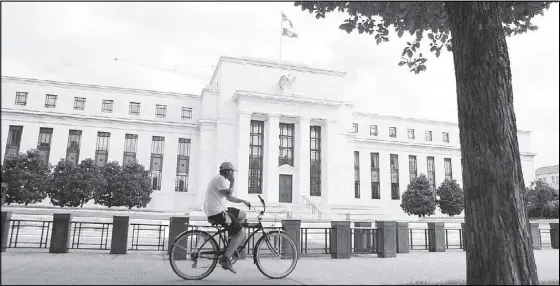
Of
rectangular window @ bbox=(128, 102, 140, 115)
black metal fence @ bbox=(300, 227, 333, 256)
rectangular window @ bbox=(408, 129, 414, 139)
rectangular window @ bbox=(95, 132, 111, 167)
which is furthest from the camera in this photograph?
rectangular window @ bbox=(408, 129, 414, 139)

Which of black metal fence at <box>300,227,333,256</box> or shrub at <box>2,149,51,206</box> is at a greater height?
shrub at <box>2,149,51,206</box>

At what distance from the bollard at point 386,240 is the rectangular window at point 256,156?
98.7 ft

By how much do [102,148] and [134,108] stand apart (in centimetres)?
591

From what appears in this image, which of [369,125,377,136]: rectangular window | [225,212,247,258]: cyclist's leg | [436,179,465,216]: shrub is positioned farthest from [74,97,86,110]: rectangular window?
[225,212,247,258]: cyclist's leg

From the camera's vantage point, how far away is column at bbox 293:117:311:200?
4266cm

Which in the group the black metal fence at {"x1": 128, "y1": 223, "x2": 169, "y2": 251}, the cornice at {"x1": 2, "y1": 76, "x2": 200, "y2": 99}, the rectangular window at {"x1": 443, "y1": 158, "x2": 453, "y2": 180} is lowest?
the black metal fence at {"x1": 128, "y1": 223, "x2": 169, "y2": 251}

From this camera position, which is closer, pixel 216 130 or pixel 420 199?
pixel 420 199

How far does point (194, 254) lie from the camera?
6746 millimetres

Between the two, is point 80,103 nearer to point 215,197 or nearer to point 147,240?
point 147,240

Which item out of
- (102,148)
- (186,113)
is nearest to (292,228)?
(186,113)

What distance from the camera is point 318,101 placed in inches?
1724

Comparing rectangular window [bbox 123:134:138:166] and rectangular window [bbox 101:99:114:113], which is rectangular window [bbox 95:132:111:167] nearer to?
rectangular window [bbox 123:134:138:166]

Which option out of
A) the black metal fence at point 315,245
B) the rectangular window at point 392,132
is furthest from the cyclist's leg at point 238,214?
the rectangular window at point 392,132

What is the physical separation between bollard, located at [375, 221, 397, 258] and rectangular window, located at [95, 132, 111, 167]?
38611 millimetres
